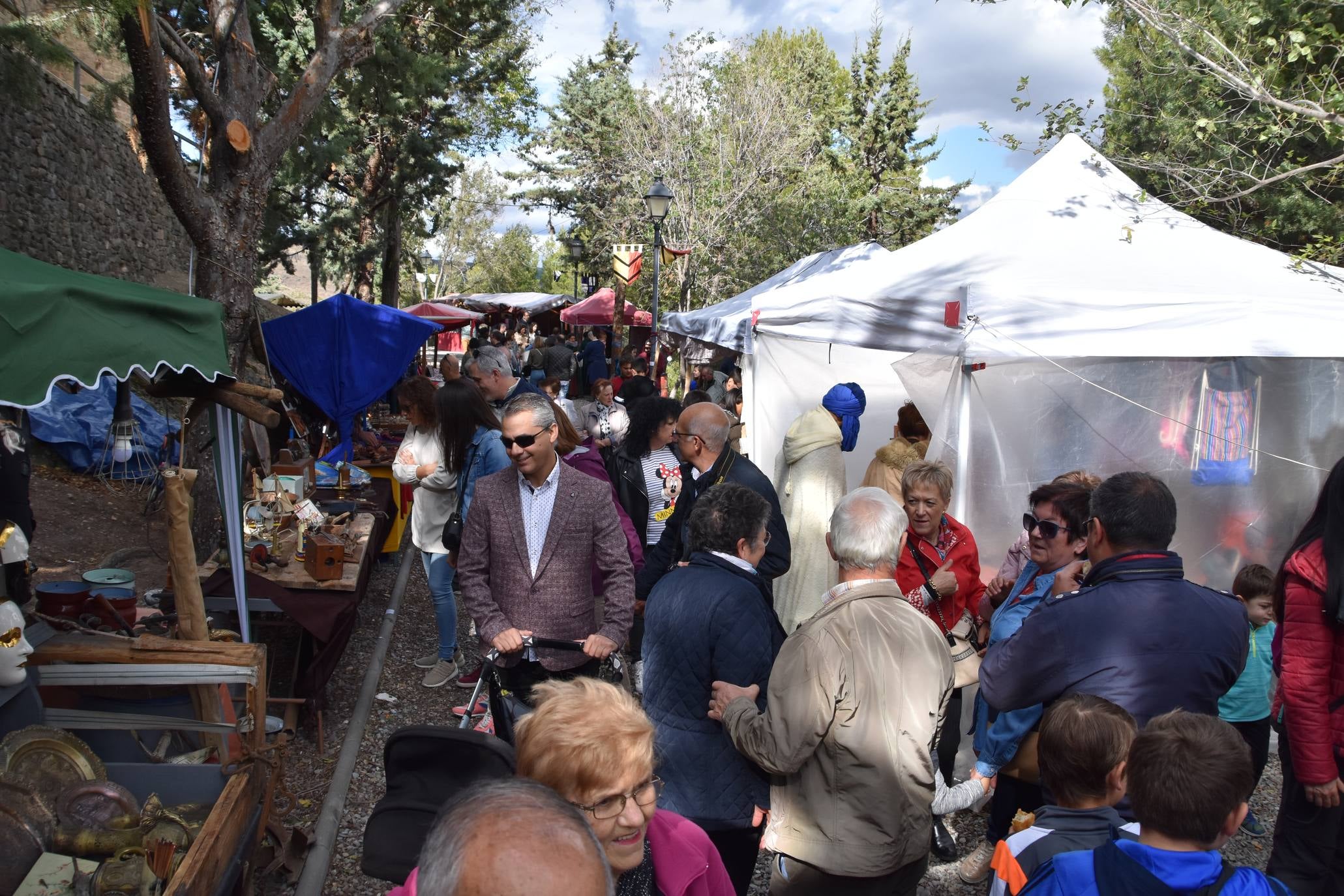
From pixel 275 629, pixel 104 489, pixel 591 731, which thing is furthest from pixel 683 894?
pixel 104 489

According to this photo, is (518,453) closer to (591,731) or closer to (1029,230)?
(591,731)

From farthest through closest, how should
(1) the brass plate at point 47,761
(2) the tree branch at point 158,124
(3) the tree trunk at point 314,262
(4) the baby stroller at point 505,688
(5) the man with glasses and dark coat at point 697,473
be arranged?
(3) the tree trunk at point 314,262 < (2) the tree branch at point 158,124 < (5) the man with glasses and dark coat at point 697,473 < (4) the baby stroller at point 505,688 < (1) the brass plate at point 47,761

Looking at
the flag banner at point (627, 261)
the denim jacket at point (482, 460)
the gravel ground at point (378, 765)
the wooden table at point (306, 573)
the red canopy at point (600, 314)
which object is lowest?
the gravel ground at point (378, 765)

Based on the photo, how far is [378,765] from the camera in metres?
4.62

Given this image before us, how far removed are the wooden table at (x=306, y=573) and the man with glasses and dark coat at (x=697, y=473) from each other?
1.90 metres

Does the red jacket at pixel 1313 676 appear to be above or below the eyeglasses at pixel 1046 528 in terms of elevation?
below

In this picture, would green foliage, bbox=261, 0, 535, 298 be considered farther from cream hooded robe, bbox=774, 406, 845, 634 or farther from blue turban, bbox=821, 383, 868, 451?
cream hooded robe, bbox=774, 406, 845, 634

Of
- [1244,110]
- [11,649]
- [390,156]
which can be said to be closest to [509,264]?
[390,156]

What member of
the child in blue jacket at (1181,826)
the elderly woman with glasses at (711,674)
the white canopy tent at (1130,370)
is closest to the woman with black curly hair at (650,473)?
the white canopy tent at (1130,370)

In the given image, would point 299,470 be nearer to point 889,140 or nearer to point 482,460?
point 482,460

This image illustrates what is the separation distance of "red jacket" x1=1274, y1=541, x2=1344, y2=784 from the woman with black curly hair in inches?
119

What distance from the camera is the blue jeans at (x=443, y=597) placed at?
5477mm

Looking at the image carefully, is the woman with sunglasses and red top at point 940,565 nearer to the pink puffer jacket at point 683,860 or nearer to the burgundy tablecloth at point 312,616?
the pink puffer jacket at point 683,860

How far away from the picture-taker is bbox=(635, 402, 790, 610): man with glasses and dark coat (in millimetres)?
4137
